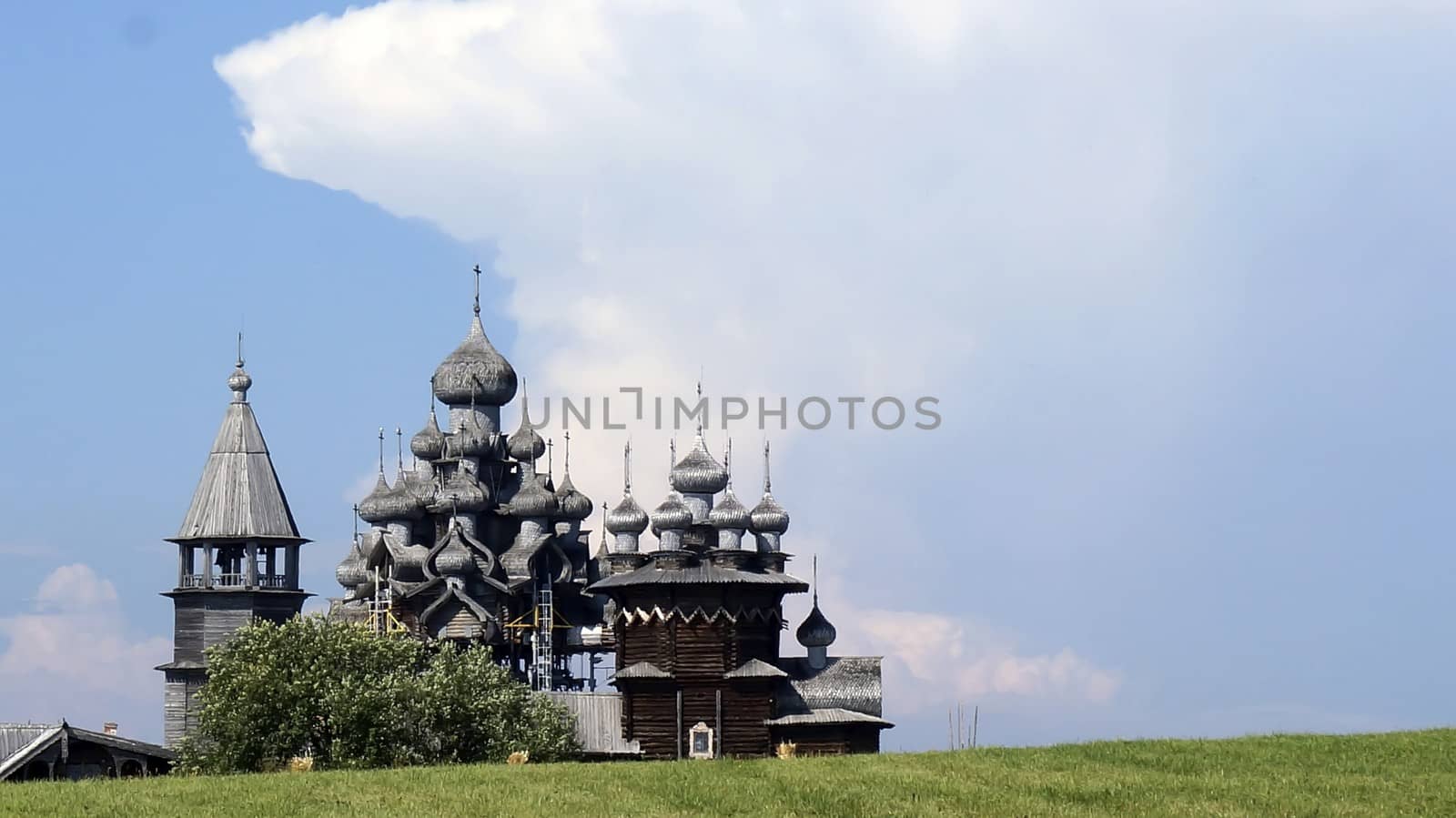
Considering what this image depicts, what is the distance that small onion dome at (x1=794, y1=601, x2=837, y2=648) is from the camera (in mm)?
64125

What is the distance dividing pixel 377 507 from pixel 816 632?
17.1 metres

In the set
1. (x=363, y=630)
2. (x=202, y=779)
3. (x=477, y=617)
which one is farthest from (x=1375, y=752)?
(x=477, y=617)

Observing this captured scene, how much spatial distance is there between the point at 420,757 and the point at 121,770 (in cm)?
879

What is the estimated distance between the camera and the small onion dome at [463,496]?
7100cm

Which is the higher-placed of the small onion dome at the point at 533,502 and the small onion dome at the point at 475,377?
the small onion dome at the point at 475,377

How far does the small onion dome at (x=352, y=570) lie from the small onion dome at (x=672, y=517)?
530 inches

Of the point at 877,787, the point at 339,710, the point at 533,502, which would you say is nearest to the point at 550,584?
the point at 533,502

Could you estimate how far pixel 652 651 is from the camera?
6306 centimetres

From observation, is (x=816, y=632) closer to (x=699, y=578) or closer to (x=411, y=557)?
(x=699, y=578)

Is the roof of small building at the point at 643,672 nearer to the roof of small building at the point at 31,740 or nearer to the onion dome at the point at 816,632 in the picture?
the onion dome at the point at 816,632

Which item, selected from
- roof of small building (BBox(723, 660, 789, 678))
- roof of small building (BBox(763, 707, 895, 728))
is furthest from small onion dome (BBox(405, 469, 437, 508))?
roof of small building (BBox(763, 707, 895, 728))

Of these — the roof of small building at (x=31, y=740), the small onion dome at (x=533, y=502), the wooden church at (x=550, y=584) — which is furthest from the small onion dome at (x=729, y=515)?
the roof of small building at (x=31, y=740)

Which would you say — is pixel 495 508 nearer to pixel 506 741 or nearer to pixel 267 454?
pixel 267 454

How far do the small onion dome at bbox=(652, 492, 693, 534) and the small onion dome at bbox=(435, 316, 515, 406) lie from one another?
10867 mm
